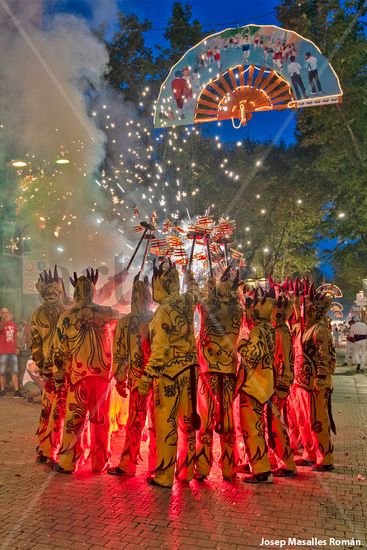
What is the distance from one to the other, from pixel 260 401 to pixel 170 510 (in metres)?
1.38

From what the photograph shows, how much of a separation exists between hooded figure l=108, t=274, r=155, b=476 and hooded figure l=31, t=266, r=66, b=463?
0.80 meters

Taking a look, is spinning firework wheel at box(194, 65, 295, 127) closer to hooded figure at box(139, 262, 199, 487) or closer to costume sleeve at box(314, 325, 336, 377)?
costume sleeve at box(314, 325, 336, 377)

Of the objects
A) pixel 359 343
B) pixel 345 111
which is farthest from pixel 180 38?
pixel 359 343

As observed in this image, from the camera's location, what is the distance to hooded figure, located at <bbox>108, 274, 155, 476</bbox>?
5.12m

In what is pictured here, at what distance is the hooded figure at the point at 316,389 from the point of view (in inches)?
213

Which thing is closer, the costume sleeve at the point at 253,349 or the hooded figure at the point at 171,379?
the hooded figure at the point at 171,379

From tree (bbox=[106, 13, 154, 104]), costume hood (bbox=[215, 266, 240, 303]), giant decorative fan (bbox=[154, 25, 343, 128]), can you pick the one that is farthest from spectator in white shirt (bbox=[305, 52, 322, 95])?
tree (bbox=[106, 13, 154, 104])

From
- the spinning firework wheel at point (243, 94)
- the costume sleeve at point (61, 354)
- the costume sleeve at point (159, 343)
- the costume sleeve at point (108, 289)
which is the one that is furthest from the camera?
the spinning firework wheel at point (243, 94)

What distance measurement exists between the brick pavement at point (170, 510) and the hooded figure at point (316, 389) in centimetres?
24

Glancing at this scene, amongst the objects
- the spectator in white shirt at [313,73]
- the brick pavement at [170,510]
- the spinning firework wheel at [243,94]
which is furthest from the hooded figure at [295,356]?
the spinning firework wheel at [243,94]

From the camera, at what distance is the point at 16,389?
1045cm

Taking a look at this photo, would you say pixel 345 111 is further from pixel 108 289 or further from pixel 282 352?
pixel 282 352

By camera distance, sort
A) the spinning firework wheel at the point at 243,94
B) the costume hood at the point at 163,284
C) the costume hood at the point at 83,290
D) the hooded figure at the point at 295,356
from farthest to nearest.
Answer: the spinning firework wheel at the point at 243,94, the hooded figure at the point at 295,356, the costume hood at the point at 83,290, the costume hood at the point at 163,284

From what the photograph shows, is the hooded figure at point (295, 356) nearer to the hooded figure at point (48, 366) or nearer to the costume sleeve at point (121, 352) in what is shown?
the costume sleeve at point (121, 352)
